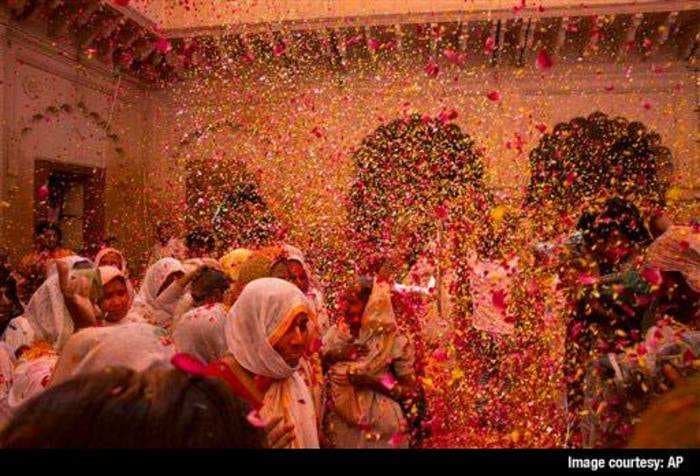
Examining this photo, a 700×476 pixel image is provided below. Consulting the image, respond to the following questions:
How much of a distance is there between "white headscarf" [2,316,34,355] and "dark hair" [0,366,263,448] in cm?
326

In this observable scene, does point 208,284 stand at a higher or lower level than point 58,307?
higher

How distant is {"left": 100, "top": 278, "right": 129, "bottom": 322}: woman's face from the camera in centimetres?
424

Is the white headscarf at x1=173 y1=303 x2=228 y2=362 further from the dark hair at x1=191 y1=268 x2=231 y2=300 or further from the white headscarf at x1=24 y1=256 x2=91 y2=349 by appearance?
the white headscarf at x1=24 y1=256 x2=91 y2=349

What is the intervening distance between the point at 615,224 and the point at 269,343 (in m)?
3.14

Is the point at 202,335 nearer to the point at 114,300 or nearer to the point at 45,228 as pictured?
the point at 114,300

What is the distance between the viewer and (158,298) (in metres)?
5.68

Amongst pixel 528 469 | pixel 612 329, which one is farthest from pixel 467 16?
pixel 528 469

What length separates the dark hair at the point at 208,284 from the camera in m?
4.27

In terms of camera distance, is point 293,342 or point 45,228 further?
point 45,228

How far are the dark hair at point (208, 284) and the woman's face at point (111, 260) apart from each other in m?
2.14

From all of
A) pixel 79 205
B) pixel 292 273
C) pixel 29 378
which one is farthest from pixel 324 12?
pixel 29 378

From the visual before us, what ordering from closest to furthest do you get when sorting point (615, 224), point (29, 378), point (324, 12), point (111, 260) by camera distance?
point (29, 378)
point (615, 224)
point (111, 260)
point (324, 12)

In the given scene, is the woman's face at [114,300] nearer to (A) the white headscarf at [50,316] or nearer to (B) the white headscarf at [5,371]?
(A) the white headscarf at [50,316]

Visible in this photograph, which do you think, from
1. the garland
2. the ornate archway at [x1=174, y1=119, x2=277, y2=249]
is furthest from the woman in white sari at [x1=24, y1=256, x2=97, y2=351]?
the ornate archway at [x1=174, y1=119, x2=277, y2=249]
